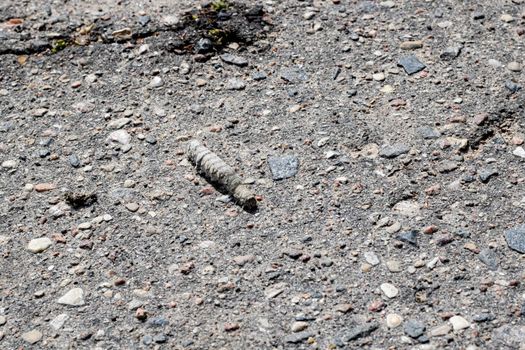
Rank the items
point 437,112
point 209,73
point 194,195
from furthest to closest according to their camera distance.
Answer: point 209,73
point 437,112
point 194,195

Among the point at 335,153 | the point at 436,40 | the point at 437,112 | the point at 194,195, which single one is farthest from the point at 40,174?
the point at 436,40

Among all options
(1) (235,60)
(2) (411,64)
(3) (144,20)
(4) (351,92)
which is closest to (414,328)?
(4) (351,92)

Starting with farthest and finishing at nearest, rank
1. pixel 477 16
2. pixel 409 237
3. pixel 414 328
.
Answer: pixel 477 16 → pixel 409 237 → pixel 414 328

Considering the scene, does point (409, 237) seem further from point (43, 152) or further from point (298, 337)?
point (43, 152)

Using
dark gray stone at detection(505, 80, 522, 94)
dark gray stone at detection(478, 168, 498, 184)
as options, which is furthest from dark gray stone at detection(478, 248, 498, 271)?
dark gray stone at detection(505, 80, 522, 94)

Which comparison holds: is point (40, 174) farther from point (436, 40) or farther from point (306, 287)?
point (436, 40)

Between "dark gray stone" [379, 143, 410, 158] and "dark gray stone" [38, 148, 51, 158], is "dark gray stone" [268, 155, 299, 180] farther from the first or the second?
"dark gray stone" [38, 148, 51, 158]

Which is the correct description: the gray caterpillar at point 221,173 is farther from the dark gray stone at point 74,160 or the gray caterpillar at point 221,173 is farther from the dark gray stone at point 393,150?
the dark gray stone at point 393,150

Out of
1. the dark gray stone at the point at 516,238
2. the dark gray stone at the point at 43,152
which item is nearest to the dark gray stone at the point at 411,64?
the dark gray stone at the point at 516,238
